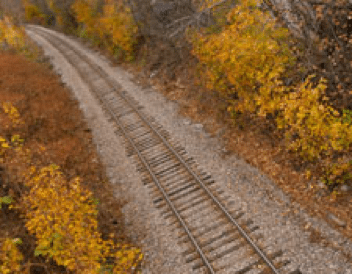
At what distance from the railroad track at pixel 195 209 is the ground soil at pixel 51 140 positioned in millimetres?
1669

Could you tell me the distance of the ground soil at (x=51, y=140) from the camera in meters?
10.4

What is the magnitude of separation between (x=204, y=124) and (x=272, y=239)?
7583 mm

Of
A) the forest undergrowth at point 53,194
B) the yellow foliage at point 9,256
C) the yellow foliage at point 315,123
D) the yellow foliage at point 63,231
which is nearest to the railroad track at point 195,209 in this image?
the forest undergrowth at point 53,194

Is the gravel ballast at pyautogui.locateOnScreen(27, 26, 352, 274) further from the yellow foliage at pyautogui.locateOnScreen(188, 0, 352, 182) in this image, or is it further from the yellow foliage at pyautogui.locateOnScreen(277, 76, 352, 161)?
the yellow foliage at pyautogui.locateOnScreen(277, 76, 352, 161)

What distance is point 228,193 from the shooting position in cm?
1106

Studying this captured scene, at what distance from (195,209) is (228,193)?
4.03 feet

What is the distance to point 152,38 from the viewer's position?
25.0 meters

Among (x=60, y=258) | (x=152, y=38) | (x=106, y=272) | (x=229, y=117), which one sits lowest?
(x=106, y=272)

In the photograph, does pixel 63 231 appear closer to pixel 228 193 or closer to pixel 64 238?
pixel 64 238

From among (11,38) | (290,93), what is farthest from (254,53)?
(11,38)

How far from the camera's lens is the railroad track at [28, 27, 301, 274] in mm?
8734

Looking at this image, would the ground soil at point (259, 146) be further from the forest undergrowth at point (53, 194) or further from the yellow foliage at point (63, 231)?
the yellow foliage at point (63, 231)

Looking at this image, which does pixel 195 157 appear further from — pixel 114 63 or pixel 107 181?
pixel 114 63

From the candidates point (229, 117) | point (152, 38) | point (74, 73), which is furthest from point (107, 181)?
point (74, 73)
